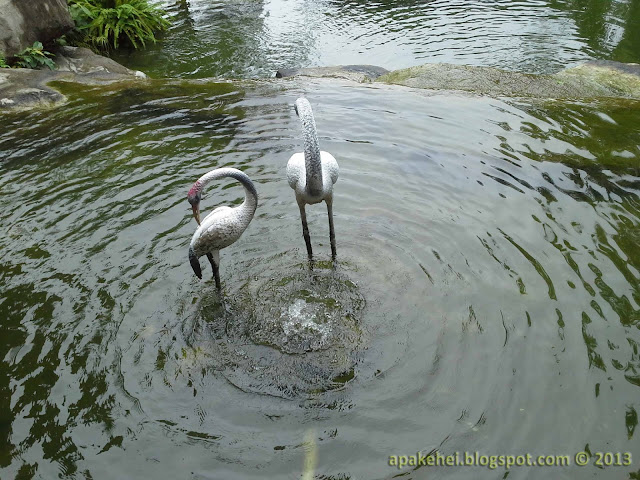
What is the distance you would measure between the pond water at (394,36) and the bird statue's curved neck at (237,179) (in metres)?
7.17

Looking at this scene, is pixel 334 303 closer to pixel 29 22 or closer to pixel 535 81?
pixel 535 81

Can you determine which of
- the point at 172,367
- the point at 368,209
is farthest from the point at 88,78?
the point at 172,367

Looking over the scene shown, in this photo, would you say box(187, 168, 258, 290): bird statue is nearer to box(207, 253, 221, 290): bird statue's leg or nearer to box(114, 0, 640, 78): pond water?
box(207, 253, 221, 290): bird statue's leg

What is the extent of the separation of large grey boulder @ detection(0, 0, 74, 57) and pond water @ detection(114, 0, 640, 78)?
1786mm

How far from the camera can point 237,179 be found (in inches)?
169

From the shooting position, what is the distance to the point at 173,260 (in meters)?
5.04

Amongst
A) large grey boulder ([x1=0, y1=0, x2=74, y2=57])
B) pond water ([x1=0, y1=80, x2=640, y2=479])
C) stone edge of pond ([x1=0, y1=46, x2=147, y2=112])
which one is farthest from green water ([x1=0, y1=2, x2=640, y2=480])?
large grey boulder ([x1=0, y1=0, x2=74, y2=57])

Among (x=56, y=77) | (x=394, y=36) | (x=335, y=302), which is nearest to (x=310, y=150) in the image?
(x=335, y=302)

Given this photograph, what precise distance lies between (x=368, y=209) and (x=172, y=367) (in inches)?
103

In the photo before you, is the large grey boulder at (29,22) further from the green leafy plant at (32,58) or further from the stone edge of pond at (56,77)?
the stone edge of pond at (56,77)

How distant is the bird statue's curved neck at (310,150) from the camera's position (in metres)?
4.23

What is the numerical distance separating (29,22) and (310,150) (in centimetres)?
830

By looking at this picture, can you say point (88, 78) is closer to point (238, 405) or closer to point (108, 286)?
point (108, 286)

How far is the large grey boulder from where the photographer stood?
A: 9.58 metres
